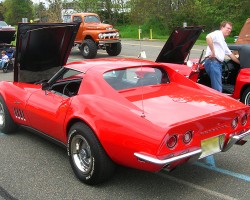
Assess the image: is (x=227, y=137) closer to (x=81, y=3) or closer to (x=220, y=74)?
(x=220, y=74)

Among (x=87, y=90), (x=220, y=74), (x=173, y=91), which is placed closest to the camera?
(x=87, y=90)

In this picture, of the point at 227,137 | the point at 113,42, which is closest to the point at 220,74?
the point at 227,137

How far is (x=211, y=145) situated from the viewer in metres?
3.64

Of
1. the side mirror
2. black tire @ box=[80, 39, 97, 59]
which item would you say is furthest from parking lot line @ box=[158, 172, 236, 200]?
black tire @ box=[80, 39, 97, 59]

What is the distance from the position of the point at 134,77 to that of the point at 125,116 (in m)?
1.09

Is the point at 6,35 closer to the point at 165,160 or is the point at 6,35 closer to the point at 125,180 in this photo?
the point at 125,180

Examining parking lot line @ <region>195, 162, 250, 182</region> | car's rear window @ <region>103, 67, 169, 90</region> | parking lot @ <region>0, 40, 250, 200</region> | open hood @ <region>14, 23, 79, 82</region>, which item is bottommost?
parking lot @ <region>0, 40, 250, 200</region>

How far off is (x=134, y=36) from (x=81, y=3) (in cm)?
1506

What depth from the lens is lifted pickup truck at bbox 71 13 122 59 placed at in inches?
669

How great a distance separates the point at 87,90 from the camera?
4125 millimetres

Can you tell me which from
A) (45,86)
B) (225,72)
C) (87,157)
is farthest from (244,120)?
(225,72)

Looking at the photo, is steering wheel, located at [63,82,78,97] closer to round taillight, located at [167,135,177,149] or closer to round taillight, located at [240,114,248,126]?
round taillight, located at [167,135,177,149]

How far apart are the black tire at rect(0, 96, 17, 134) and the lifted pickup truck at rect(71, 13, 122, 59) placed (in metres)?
11.4

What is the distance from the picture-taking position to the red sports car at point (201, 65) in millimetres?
6578
